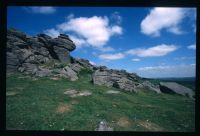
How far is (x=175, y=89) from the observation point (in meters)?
25.7

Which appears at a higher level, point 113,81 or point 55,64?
point 55,64

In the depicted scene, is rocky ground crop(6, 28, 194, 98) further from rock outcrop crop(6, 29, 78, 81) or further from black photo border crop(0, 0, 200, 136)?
black photo border crop(0, 0, 200, 136)

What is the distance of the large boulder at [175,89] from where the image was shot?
24.8 m

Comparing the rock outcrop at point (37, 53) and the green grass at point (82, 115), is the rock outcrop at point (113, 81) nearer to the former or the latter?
the rock outcrop at point (37, 53)

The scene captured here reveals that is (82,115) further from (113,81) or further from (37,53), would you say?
(37,53)

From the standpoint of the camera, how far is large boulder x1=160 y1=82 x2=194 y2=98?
24778 millimetres

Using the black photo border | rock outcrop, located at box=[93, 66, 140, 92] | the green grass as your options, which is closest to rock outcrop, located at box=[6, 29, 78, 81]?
rock outcrop, located at box=[93, 66, 140, 92]

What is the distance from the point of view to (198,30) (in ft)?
29.4

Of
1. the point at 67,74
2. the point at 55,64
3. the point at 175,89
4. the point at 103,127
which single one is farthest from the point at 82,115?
the point at 55,64

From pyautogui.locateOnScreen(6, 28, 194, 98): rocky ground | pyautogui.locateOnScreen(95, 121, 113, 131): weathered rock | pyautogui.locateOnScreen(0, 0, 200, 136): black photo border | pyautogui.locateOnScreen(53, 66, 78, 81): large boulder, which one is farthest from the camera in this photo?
pyautogui.locateOnScreen(53, 66, 78, 81): large boulder
